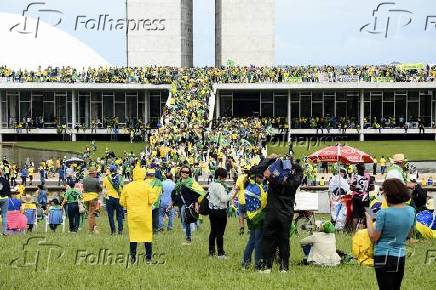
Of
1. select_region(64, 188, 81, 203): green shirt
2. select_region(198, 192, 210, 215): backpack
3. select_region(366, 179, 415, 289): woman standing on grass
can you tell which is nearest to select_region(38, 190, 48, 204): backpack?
select_region(64, 188, 81, 203): green shirt

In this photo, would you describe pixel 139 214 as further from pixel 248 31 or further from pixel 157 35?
pixel 248 31

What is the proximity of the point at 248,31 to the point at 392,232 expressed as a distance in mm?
67067

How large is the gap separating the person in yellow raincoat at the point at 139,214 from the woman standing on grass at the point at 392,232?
4455mm

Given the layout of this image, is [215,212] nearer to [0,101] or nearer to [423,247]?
[423,247]

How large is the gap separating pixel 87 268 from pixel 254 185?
2.46 meters

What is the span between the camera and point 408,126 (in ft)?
189

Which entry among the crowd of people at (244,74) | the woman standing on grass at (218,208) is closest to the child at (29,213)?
the woman standing on grass at (218,208)

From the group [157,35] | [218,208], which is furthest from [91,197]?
[157,35]

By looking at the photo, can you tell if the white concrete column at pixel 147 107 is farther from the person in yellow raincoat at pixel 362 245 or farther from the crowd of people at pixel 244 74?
the person in yellow raincoat at pixel 362 245

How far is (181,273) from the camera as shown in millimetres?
10836

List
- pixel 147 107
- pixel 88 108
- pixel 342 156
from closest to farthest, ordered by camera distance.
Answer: pixel 342 156 < pixel 88 108 < pixel 147 107

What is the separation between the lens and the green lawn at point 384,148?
4528cm

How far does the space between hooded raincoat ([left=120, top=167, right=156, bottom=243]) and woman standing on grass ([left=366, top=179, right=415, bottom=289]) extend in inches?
175

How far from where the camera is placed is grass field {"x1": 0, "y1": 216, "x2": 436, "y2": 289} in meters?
10.0
